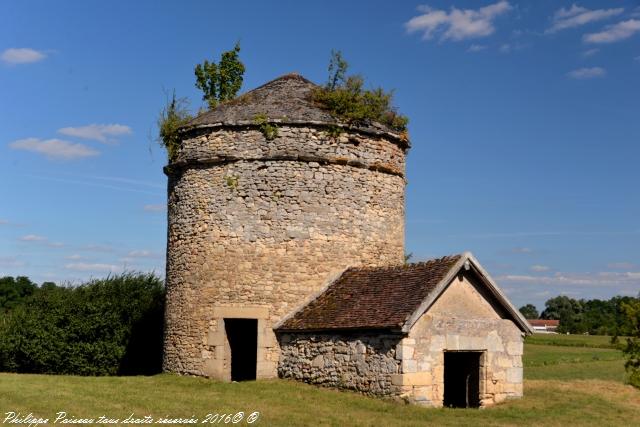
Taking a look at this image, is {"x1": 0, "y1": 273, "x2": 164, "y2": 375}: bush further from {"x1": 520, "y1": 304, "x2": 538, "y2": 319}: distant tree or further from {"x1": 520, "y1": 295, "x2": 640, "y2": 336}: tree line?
{"x1": 520, "y1": 304, "x2": 538, "y2": 319}: distant tree

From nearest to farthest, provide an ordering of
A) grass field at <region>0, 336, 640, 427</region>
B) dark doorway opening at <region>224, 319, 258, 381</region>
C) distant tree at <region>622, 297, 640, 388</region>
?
grass field at <region>0, 336, 640, 427</region>, distant tree at <region>622, 297, 640, 388</region>, dark doorway opening at <region>224, 319, 258, 381</region>

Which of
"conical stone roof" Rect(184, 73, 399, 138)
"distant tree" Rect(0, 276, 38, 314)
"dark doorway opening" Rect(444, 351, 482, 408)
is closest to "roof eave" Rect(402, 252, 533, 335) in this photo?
"dark doorway opening" Rect(444, 351, 482, 408)

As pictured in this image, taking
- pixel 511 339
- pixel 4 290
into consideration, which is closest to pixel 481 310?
pixel 511 339

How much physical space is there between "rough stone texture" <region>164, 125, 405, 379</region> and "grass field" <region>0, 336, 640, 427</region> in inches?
51.2

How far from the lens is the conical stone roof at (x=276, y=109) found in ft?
60.3

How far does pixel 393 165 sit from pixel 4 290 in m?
46.8

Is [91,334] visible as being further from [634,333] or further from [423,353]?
[634,333]

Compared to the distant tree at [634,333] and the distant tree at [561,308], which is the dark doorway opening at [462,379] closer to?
the distant tree at [634,333]

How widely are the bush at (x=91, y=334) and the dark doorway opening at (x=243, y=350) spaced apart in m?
6.99

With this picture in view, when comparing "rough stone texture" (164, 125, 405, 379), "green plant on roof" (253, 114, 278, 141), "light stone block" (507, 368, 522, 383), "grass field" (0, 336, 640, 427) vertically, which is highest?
"green plant on roof" (253, 114, 278, 141)

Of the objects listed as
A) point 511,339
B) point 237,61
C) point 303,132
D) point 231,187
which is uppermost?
point 237,61

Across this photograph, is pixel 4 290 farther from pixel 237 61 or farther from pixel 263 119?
pixel 263 119

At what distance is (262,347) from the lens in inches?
687

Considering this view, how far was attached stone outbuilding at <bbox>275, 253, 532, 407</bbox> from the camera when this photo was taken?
579 inches
